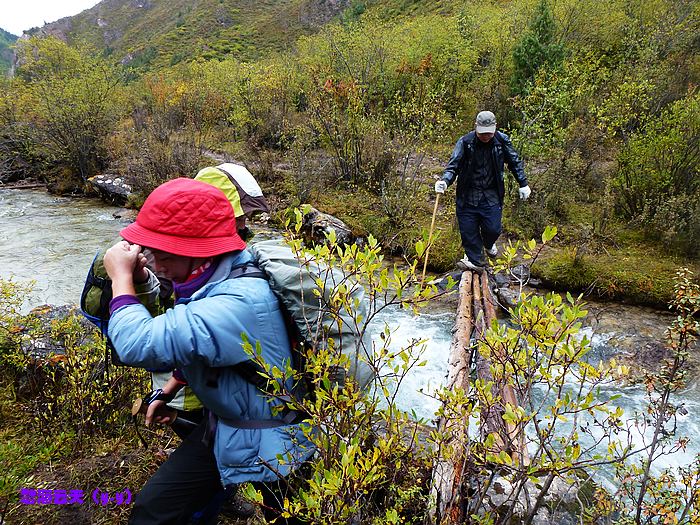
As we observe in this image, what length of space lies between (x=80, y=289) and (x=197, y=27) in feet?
264

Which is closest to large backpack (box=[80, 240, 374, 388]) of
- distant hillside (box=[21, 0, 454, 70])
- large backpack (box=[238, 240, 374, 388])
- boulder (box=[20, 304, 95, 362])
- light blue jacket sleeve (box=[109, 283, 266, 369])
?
large backpack (box=[238, 240, 374, 388])

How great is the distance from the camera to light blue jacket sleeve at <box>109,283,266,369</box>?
53.1 inches

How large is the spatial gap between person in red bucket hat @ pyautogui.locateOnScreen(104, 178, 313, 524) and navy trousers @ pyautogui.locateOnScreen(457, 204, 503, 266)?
15.7 ft

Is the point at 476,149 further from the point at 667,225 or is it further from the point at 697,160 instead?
the point at 697,160

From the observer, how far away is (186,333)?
137 cm

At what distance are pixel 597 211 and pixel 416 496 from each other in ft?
28.6

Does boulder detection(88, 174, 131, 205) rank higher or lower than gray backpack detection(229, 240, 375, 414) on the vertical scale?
lower

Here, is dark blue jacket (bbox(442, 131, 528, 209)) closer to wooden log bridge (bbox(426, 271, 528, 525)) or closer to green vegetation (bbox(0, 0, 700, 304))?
wooden log bridge (bbox(426, 271, 528, 525))

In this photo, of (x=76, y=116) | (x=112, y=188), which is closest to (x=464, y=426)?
(x=112, y=188)

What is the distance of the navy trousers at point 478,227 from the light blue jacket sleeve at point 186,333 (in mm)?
4977

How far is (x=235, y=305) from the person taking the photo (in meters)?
1.45

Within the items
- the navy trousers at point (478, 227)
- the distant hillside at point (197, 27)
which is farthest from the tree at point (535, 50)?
the distant hillside at point (197, 27)

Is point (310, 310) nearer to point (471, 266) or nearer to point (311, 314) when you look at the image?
point (311, 314)

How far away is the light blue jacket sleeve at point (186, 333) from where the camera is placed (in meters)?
1.35
